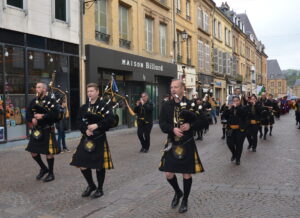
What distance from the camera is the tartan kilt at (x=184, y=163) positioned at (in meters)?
4.70

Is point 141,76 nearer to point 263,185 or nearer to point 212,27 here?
point 263,185

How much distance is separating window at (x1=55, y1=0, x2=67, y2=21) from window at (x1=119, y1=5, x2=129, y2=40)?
4297 mm

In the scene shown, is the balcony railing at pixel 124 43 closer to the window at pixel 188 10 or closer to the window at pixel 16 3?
the window at pixel 16 3

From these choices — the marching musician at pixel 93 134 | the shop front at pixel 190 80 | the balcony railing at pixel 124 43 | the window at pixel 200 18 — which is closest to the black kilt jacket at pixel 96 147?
the marching musician at pixel 93 134

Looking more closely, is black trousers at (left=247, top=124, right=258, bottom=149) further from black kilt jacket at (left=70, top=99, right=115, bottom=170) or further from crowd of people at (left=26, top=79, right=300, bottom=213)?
black kilt jacket at (left=70, top=99, right=115, bottom=170)

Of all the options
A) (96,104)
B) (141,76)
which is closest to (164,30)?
(141,76)

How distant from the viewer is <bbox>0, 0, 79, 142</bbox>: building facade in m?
11.4

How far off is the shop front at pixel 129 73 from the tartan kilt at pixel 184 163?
10542mm

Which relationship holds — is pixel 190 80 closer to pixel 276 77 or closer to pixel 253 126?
pixel 253 126

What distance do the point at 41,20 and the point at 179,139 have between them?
31.9ft

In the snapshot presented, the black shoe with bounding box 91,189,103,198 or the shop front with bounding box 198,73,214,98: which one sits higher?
A: the shop front with bounding box 198,73,214,98

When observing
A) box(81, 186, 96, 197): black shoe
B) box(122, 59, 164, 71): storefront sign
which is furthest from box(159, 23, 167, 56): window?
box(81, 186, 96, 197): black shoe

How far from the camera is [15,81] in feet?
38.7

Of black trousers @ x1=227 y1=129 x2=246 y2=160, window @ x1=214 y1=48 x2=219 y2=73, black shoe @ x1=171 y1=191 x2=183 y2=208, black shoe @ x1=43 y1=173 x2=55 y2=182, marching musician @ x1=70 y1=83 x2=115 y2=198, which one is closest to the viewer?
black shoe @ x1=171 y1=191 x2=183 y2=208
